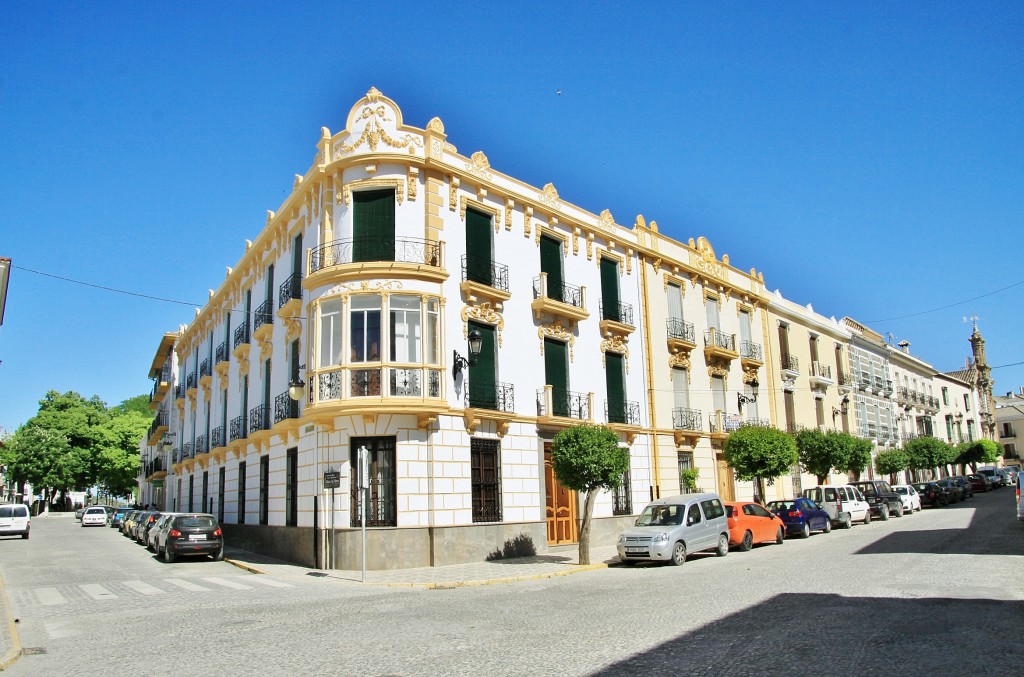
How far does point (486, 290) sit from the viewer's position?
859 inches

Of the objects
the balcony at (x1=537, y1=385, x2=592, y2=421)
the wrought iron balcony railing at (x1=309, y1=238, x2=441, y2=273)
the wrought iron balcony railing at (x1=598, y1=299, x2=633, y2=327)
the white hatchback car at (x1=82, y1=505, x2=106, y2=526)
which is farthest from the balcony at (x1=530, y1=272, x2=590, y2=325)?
the white hatchback car at (x1=82, y1=505, x2=106, y2=526)

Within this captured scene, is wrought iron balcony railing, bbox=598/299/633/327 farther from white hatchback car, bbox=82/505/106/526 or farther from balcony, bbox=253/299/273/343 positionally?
white hatchback car, bbox=82/505/106/526


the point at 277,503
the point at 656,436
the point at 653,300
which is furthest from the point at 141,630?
the point at 653,300

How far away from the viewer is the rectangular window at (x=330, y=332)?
19703mm

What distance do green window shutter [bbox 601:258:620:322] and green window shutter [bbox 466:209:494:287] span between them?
5.64m

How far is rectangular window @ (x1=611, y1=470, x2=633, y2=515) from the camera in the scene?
25.2 m

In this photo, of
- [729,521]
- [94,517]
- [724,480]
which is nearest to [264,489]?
[729,521]

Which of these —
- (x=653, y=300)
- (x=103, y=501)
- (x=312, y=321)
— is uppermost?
(x=653, y=300)

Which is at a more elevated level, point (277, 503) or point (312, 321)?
point (312, 321)

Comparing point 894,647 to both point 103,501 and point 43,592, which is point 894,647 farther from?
point 103,501

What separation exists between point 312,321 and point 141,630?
10.7m

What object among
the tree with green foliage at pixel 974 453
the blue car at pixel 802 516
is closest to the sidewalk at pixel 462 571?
the blue car at pixel 802 516

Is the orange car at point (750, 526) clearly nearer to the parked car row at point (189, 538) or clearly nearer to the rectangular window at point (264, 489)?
the rectangular window at point (264, 489)

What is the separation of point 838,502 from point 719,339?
7995 mm
